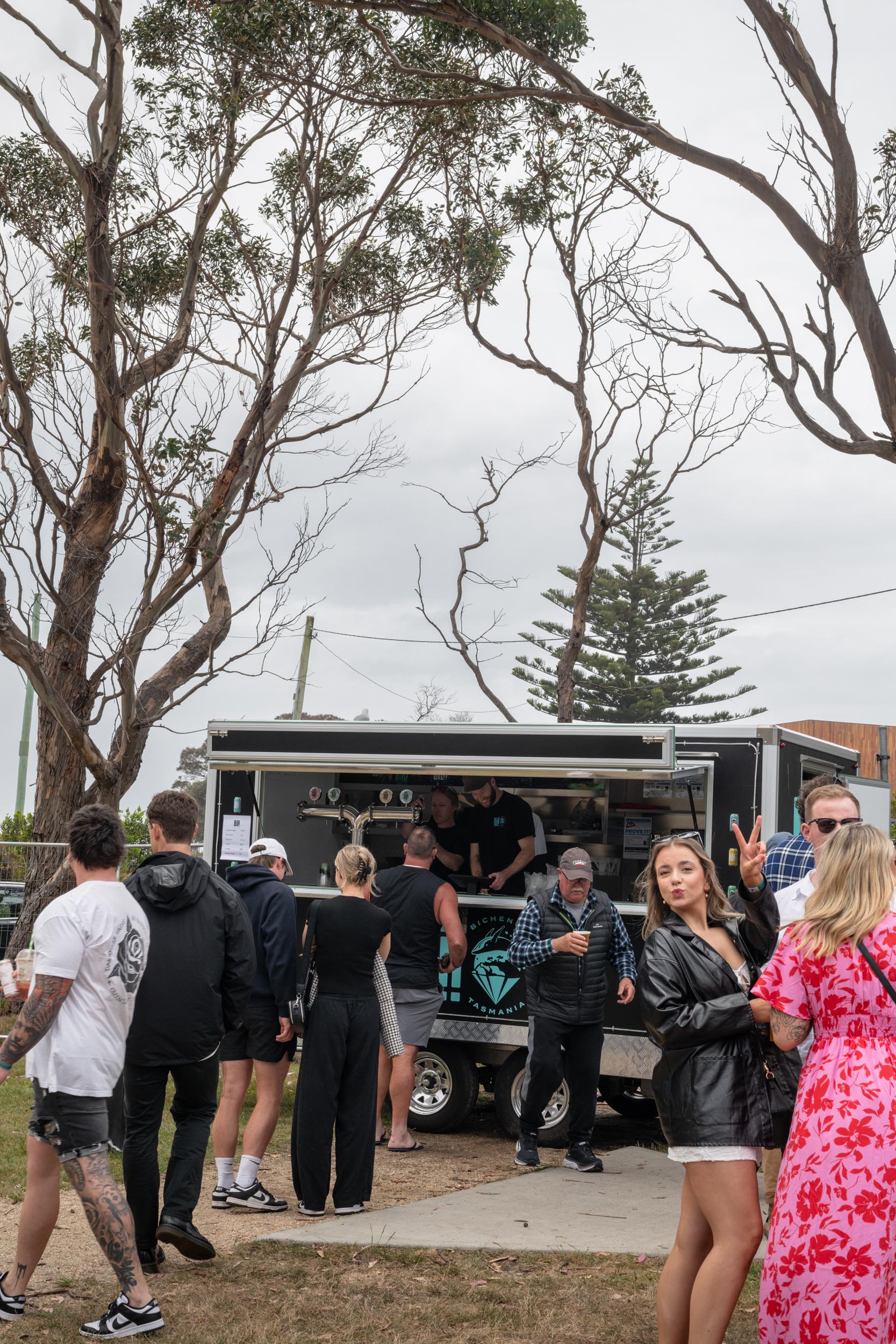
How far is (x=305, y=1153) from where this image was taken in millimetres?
6090

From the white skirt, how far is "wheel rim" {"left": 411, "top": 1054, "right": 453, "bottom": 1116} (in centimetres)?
508

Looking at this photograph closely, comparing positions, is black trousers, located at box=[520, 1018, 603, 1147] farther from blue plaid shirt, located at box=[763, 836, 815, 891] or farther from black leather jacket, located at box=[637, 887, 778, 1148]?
black leather jacket, located at box=[637, 887, 778, 1148]

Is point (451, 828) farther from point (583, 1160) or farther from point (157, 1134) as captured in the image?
point (157, 1134)

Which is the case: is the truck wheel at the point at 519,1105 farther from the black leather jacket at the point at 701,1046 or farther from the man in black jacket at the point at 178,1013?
the black leather jacket at the point at 701,1046

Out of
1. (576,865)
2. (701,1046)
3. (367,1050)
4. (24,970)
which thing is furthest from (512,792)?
(701,1046)

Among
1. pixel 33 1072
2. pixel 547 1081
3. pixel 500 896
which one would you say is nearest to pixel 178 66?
pixel 500 896

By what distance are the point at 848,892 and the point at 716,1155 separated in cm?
83

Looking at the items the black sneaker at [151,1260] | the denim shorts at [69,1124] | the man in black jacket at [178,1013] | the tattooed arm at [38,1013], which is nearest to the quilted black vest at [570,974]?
the man in black jacket at [178,1013]

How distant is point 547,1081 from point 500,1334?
9.50 ft

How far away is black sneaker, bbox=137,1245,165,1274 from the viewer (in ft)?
16.6

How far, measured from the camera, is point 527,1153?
755cm

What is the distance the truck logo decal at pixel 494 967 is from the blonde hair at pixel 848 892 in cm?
507

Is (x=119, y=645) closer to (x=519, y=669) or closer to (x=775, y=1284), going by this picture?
(x=775, y=1284)

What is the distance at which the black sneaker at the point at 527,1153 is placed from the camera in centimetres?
754
